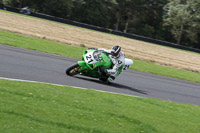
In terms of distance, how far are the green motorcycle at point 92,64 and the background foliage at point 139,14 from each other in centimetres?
3739

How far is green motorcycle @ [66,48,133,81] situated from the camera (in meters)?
10.5

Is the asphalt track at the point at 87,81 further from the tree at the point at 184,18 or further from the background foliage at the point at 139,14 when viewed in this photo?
the background foliage at the point at 139,14

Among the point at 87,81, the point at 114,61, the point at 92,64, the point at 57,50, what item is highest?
the point at 114,61

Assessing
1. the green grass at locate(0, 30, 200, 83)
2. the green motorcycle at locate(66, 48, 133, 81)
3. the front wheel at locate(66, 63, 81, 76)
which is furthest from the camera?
the green grass at locate(0, 30, 200, 83)

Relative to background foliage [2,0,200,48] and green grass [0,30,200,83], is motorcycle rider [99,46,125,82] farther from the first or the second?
background foliage [2,0,200,48]

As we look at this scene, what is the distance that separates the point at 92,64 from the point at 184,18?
1560 inches

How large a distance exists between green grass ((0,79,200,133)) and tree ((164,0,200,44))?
39857 millimetres

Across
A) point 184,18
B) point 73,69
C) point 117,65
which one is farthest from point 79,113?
point 184,18

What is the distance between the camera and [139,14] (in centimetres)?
5541

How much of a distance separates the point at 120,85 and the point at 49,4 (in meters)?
37.5

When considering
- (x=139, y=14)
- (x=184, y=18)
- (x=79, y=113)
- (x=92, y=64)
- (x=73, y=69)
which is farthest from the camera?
(x=139, y=14)

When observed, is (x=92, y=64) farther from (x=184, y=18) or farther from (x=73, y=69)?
(x=184, y=18)

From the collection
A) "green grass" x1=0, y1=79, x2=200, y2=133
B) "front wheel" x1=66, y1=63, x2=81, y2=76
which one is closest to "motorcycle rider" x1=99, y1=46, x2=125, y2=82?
"front wheel" x1=66, y1=63, x2=81, y2=76

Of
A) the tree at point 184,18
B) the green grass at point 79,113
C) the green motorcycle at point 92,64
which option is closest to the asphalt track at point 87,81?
the green motorcycle at point 92,64
